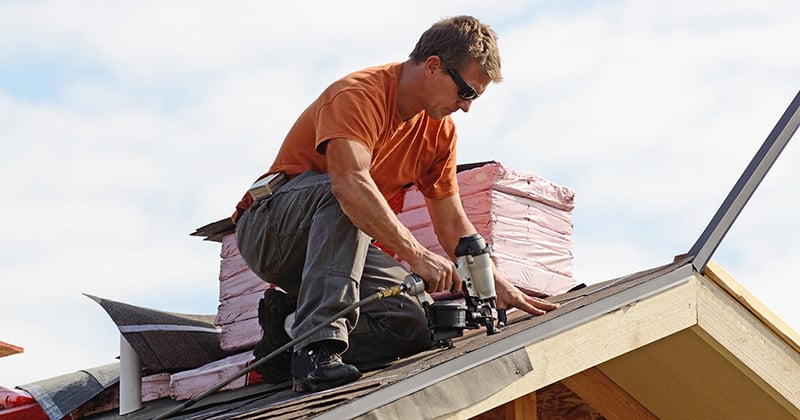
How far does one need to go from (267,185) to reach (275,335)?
2.12 feet

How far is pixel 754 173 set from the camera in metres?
3.84

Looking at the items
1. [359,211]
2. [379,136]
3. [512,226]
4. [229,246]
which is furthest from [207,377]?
[359,211]

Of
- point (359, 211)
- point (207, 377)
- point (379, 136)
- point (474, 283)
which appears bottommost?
point (207, 377)

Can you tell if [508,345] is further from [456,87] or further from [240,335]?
[240,335]

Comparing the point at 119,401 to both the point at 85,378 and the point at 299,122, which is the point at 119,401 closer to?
the point at 85,378

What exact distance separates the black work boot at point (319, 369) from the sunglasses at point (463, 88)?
124 cm

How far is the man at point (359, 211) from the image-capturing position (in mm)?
4012

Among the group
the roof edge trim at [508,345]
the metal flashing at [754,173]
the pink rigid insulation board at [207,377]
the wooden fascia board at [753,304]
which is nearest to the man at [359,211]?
the roof edge trim at [508,345]

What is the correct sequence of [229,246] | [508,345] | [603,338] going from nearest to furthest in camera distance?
[508,345]
[603,338]
[229,246]

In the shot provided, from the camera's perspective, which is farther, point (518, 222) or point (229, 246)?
point (229, 246)

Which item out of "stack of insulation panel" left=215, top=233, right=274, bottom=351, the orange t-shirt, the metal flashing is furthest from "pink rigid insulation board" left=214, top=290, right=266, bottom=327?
the metal flashing

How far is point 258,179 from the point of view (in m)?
4.67

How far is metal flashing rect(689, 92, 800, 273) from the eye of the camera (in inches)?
151

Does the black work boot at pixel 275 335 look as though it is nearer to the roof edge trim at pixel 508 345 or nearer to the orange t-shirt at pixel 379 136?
the orange t-shirt at pixel 379 136
